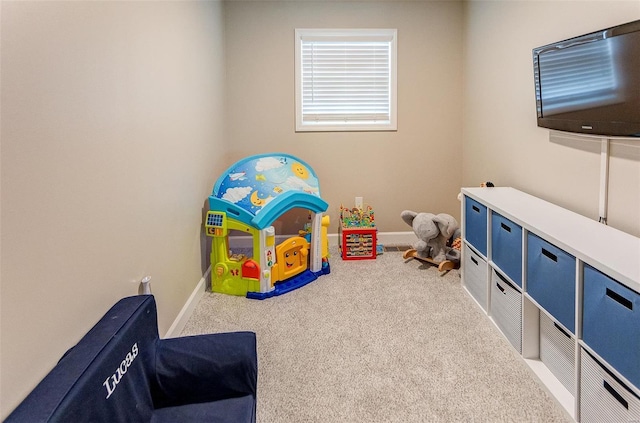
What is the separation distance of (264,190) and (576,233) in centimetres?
216

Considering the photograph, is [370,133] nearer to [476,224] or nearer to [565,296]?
[476,224]

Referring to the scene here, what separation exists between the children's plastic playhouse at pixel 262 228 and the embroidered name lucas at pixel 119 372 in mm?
1875

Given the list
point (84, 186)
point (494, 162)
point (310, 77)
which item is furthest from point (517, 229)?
point (310, 77)

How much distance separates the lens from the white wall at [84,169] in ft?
4.23

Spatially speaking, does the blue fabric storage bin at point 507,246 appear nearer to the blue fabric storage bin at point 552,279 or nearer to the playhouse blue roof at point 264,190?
the blue fabric storage bin at point 552,279

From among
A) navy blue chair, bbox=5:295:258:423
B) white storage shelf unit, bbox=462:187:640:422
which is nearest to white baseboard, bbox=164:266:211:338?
navy blue chair, bbox=5:295:258:423

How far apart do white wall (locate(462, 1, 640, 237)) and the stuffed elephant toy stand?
1.71 feet

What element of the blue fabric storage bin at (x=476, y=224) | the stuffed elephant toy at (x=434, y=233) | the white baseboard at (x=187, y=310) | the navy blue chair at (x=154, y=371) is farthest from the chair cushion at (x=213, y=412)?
the stuffed elephant toy at (x=434, y=233)

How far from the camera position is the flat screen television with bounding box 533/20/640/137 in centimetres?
215

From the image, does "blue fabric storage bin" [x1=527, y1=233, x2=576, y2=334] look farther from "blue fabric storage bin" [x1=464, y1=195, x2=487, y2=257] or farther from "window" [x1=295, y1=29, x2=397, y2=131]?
"window" [x1=295, y1=29, x2=397, y2=131]

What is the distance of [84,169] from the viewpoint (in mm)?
1713

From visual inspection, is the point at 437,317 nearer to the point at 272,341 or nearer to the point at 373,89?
the point at 272,341

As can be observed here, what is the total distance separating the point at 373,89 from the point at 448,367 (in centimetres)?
292

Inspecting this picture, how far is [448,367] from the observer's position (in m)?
2.51
